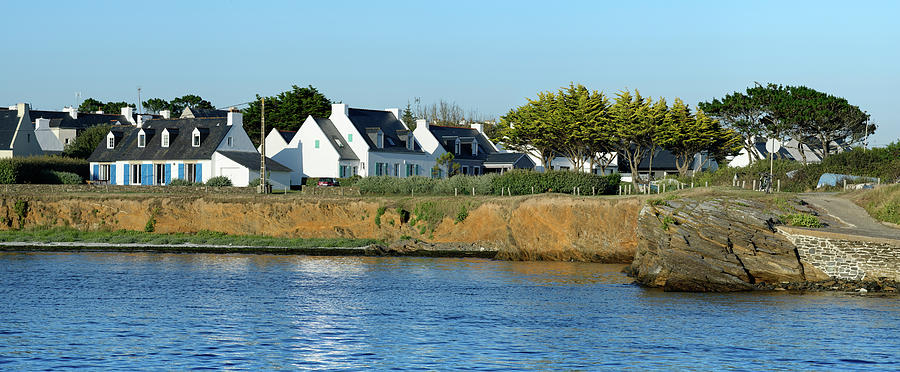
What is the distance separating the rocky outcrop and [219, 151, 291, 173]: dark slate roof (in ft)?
146

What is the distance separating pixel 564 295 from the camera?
35281 millimetres

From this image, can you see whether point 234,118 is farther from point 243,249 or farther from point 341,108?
point 243,249

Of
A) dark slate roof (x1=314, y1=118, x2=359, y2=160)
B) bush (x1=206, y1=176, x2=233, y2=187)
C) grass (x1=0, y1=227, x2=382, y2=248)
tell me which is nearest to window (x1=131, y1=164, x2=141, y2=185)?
bush (x1=206, y1=176, x2=233, y2=187)

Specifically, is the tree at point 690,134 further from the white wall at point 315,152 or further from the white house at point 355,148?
the white wall at point 315,152

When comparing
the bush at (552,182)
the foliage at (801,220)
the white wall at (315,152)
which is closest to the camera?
the foliage at (801,220)

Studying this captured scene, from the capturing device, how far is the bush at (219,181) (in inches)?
2899

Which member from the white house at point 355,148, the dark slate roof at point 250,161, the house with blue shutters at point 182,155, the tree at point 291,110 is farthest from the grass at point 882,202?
the tree at point 291,110

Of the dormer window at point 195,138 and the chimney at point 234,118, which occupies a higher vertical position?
the chimney at point 234,118

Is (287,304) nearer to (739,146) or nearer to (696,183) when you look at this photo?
(696,183)

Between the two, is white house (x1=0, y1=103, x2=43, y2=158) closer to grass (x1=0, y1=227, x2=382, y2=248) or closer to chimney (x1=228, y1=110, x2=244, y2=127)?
chimney (x1=228, y1=110, x2=244, y2=127)

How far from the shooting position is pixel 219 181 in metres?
73.9

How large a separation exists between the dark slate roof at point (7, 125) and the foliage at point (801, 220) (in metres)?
79.0

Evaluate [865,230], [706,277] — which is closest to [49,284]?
[706,277]

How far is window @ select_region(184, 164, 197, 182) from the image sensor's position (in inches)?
3115
